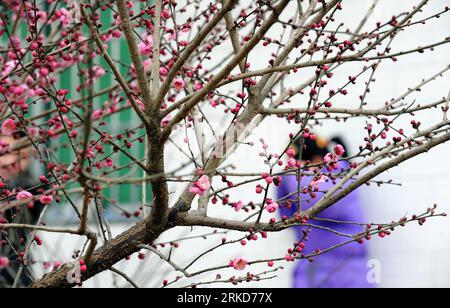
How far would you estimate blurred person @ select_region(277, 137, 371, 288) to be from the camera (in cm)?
501

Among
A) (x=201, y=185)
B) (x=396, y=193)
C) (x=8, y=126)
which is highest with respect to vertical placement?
(x=396, y=193)

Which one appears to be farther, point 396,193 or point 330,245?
point 396,193

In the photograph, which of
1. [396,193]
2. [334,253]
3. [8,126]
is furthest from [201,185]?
[396,193]

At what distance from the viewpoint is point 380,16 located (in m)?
5.59

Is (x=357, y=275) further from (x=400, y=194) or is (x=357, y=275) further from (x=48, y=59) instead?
(x=48, y=59)

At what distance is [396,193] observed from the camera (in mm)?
5629

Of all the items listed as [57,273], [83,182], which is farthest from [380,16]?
[83,182]

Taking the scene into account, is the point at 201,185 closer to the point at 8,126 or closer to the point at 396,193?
the point at 8,126

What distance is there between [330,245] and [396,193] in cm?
87

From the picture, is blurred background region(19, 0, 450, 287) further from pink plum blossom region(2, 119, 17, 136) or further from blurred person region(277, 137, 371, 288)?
pink plum blossom region(2, 119, 17, 136)

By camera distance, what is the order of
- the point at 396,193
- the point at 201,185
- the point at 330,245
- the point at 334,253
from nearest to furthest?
the point at 201,185 < the point at 330,245 < the point at 334,253 < the point at 396,193

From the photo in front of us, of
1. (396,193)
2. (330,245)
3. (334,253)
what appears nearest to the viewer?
(330,245)

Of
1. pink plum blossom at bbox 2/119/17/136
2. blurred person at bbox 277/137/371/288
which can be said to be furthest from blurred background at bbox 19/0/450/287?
pink plum blossom at bbox 2/119/17/136

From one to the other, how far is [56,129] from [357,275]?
9.59 ft
